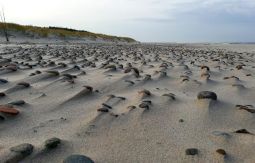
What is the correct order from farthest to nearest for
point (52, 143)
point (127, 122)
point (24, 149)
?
point (127, 122)
point (52, 143)
point (24, 149)

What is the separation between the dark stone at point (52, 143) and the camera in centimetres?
206

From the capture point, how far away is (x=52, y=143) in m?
2.08

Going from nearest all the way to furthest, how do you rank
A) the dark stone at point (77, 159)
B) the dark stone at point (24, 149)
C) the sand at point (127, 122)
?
the dark stone at point (77, 159) → the dark stone at point (24, 149) → the sand at point (127, 122)

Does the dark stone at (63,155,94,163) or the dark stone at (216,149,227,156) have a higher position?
the dark stone at (63,155,94,163)

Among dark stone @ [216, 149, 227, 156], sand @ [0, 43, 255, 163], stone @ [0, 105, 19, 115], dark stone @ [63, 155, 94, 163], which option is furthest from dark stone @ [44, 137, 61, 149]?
dark stone @ [216, 149, 227, 156]

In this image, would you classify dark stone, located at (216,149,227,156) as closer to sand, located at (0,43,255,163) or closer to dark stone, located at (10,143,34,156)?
sand, located at (0,43,255,163)

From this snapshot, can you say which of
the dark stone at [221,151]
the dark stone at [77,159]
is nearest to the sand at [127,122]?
the dark stone at [221,151]

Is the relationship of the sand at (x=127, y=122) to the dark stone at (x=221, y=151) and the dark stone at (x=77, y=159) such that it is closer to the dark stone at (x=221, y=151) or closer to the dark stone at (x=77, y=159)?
the dark stone at (x=221, y=151)

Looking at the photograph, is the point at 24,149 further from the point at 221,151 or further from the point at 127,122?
the point at 221,151

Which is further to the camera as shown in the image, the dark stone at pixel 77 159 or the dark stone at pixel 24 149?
the dark stone at pixel 24 149

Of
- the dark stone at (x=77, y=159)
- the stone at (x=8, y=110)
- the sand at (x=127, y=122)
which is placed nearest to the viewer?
the dark stone at (x=77, y=159)

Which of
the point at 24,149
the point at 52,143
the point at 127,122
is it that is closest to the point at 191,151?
the point at 127,122

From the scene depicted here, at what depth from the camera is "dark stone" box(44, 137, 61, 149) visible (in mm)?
2061

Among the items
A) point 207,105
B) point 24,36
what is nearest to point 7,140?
point 207,105
